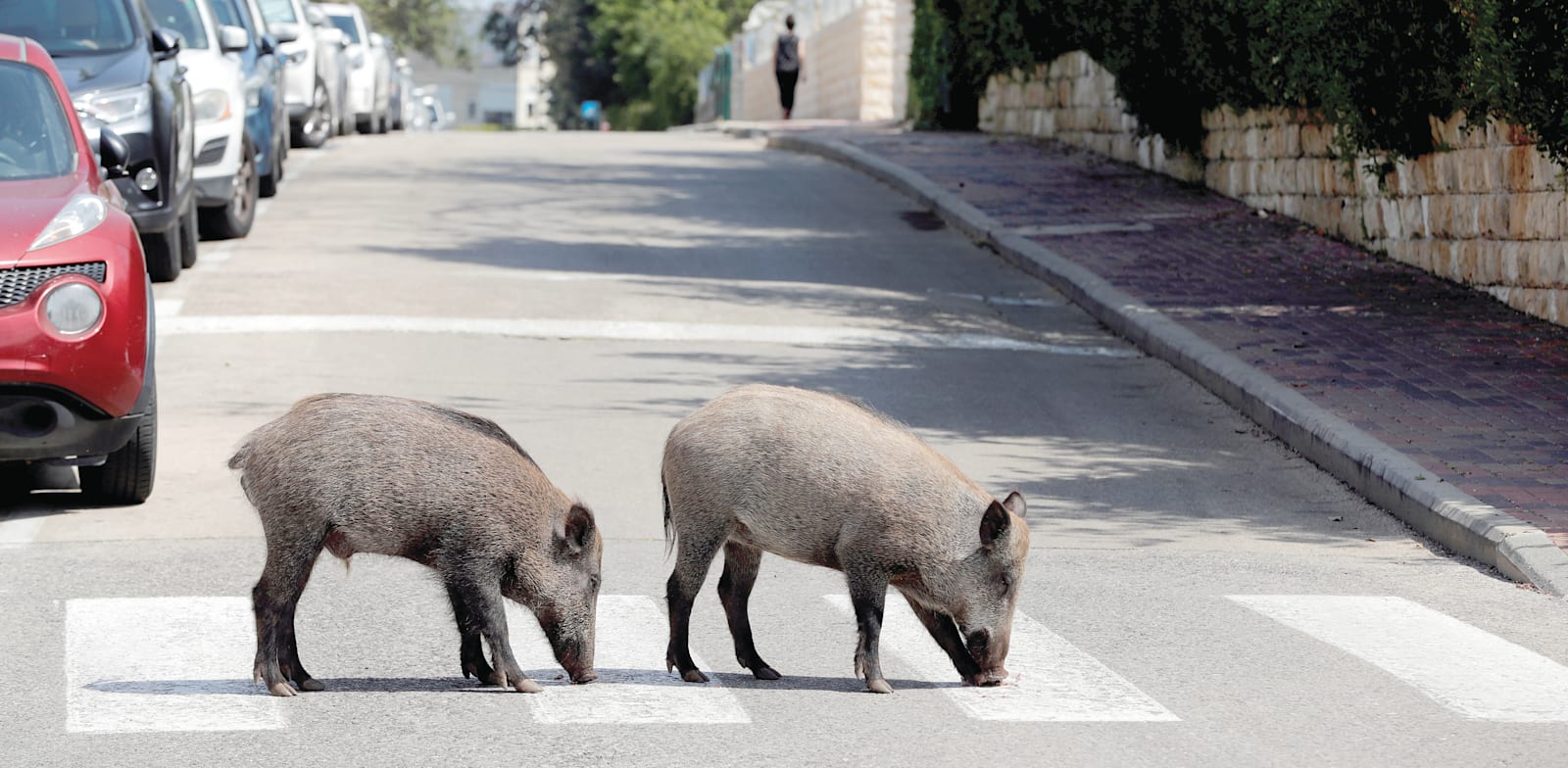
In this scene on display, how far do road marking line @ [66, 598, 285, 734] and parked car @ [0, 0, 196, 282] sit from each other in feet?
21.8

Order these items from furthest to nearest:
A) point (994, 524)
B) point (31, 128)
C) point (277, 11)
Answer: point (277, 11) → point (31, 128) → point (994, 524)

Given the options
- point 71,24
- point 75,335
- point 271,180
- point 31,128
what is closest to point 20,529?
point 75,335

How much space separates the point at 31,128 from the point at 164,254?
5892 millimetres

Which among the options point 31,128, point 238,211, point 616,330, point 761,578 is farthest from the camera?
point 238,211

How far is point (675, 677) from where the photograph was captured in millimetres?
6301

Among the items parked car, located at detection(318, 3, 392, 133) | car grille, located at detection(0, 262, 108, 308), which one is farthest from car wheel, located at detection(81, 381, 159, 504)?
parked car, located at detection(318, 3, 392, 133)

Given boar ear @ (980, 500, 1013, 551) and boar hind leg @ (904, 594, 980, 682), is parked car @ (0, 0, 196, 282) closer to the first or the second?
boar hind leg @ (904, 594, 980, 682)

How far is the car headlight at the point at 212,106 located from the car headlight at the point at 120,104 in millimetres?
2887

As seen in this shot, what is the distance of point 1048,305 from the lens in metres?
15.9

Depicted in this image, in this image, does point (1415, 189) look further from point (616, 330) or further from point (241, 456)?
point (241, 456)

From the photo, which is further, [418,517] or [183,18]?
[183,18]

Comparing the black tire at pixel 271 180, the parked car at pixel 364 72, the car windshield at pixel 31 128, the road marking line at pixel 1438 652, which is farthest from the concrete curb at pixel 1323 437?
the parked car at pixel 364 72

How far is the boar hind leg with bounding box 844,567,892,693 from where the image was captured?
587 cm

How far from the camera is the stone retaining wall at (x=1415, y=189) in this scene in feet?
45.5
